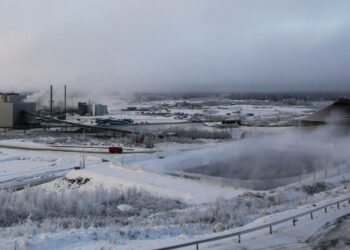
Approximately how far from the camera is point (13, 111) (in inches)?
3270

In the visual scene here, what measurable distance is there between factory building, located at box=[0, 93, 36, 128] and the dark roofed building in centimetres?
5309

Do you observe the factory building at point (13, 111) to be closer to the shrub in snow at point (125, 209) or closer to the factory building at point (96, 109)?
the factory building at point (96, 109)

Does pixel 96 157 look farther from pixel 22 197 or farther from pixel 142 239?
pixel 142 239

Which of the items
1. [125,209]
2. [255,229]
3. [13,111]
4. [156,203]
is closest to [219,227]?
[255,229]

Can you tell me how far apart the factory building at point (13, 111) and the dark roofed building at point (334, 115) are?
174 ft

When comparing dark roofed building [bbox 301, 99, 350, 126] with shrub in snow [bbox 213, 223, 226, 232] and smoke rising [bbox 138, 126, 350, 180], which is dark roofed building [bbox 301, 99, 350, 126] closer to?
smoke rising [bbox 138, 126, 350, 180]

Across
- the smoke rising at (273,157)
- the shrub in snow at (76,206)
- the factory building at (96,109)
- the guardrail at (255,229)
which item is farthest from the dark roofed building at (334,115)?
the factory building at (96,109)

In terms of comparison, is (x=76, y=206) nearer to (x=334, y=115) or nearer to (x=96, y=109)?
(x=334, y=115)

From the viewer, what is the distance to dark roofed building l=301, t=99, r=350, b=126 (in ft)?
153

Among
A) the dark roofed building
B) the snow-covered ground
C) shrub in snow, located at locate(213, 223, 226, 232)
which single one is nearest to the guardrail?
the snow-covered ground

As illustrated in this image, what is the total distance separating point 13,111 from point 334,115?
185 ft

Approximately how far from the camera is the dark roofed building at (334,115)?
153ft

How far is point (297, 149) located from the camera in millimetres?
45906

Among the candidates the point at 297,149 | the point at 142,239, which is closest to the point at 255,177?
the point at 297,149
